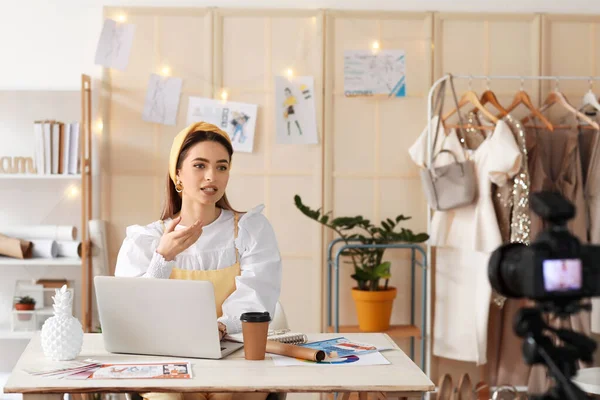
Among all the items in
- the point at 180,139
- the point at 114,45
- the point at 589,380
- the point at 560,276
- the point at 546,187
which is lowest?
the point at 589,380

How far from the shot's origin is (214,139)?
2.55 m

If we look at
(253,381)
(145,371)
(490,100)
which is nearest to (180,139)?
(145,371)

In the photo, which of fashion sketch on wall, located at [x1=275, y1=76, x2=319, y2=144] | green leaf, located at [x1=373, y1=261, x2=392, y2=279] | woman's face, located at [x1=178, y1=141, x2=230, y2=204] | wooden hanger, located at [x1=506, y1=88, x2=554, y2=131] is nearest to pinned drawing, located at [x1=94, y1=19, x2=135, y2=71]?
fashion sketch on wall, located at [x1=275, y1=76, x2=319, y2=144]

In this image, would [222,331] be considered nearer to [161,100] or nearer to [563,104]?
[161,100]

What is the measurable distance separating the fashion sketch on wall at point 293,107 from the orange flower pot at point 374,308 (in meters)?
0.79

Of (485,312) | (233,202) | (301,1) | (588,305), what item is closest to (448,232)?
(485,312)

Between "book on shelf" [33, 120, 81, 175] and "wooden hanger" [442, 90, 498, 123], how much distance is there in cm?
170

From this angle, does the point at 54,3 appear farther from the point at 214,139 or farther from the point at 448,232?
the point at 448,232

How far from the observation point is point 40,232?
3588 mm

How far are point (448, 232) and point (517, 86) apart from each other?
2.75ft

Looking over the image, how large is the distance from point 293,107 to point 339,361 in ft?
6.77

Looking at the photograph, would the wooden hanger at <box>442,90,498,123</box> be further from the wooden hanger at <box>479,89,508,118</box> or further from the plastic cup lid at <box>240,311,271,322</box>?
the plastic cup lid at <box>240,311,271,322</box>

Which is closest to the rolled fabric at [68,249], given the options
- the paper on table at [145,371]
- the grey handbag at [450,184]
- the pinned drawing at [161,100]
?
the pinned drawing at [161,100]

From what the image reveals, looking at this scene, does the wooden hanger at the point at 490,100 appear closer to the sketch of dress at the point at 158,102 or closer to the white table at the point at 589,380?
the white table at the point at 589,380
